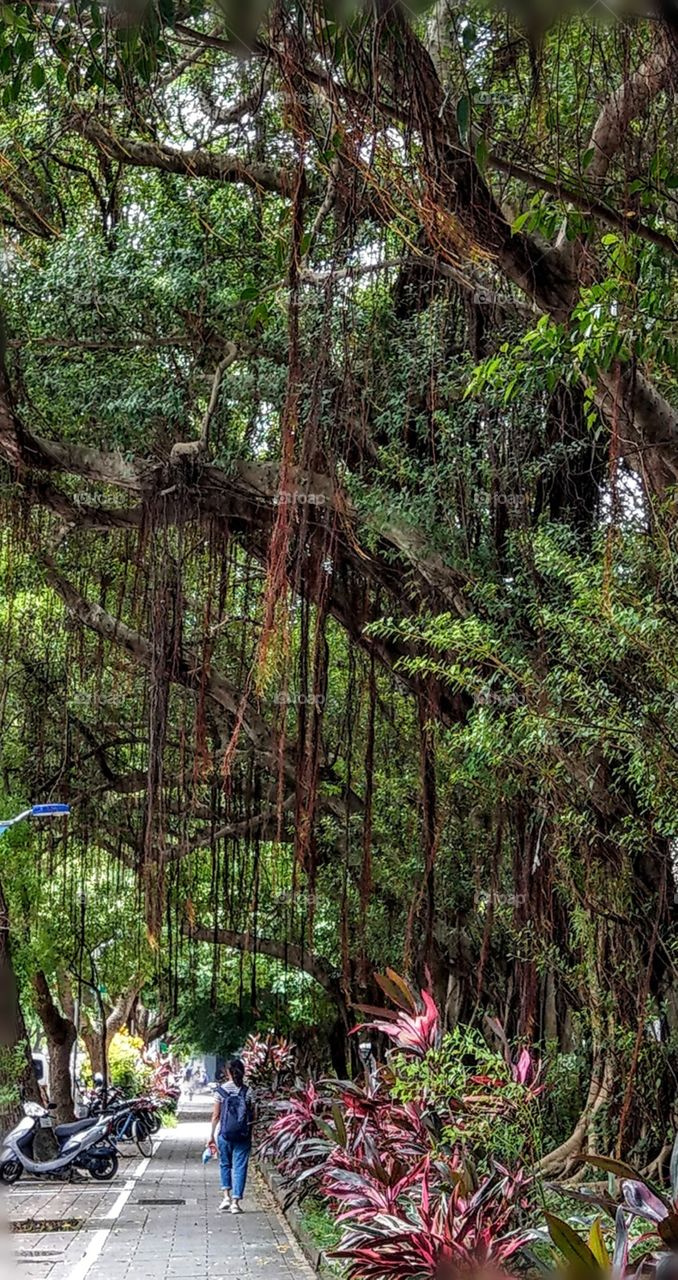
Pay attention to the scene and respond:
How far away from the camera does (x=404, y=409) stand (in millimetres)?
7344

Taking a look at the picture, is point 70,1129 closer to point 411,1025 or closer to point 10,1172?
point 10,1172

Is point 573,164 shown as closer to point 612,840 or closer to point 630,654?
point 630,654

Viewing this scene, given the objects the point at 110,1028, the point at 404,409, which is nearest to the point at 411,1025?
the point at 404,409

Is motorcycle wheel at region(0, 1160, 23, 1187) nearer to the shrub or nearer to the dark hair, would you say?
the dark hair

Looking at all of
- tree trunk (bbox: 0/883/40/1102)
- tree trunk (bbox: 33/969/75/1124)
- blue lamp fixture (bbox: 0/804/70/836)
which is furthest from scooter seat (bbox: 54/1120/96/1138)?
tree trunk (bbox: 33/969/75/1124)

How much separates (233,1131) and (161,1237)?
3.68ft

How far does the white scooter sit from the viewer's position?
1065cm

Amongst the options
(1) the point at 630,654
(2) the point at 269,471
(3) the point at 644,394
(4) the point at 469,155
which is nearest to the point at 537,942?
(1) the point at 630,654

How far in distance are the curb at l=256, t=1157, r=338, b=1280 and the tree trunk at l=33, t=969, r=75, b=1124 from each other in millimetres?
5766

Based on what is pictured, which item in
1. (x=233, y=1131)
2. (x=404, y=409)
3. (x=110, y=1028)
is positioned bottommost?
(x=110, y=1028)

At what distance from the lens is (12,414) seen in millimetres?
7441

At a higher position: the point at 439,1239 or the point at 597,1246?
the point at 597,1246

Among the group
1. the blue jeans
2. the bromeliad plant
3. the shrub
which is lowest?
the shrub

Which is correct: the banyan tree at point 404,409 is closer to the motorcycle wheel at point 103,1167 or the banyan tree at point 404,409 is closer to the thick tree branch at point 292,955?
the motorcycle wheel at point 103,1167
